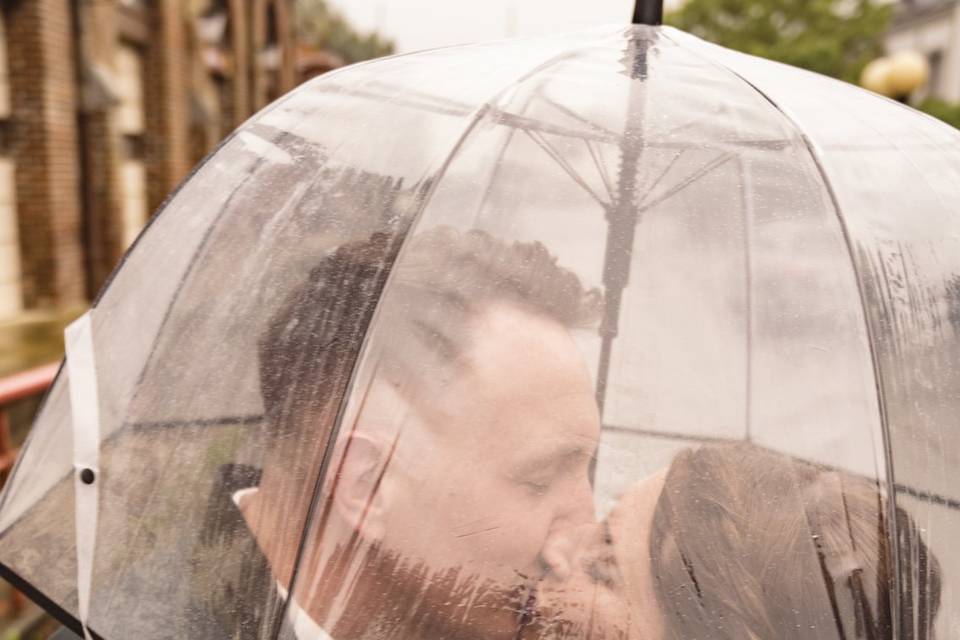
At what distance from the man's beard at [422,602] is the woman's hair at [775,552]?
0.27 metres

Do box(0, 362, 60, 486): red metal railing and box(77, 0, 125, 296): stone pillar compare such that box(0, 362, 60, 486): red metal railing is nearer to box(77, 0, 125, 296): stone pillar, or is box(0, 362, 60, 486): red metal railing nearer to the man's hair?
the man's hair

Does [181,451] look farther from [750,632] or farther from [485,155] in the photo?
Answer: [750,632]

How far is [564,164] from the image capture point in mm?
1570

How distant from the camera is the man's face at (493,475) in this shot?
4.59 ft

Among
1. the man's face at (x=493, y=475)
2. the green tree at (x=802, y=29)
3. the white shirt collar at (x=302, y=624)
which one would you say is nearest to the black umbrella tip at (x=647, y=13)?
the man's face at (x=493, y=475)

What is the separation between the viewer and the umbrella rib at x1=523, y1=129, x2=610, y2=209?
1529 mm

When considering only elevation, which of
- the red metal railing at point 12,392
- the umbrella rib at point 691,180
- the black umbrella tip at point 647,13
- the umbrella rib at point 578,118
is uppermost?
the black umbrella tip at point 647,13

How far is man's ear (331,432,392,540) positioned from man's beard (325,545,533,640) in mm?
48

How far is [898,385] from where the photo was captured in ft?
4.81

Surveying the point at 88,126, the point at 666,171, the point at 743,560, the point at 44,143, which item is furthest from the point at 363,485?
the point at 88,126

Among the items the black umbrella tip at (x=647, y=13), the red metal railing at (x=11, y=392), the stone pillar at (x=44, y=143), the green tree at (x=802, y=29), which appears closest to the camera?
the black umbrella tip at (x=647, y=13)

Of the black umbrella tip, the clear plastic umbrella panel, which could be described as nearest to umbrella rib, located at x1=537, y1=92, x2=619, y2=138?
the clear plastic umbrella panel

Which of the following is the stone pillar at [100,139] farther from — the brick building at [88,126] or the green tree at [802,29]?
the green tree at [802,29]

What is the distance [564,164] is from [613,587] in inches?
30.6
